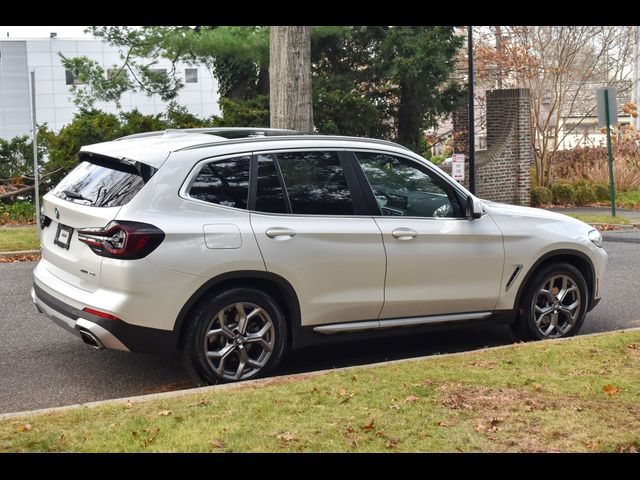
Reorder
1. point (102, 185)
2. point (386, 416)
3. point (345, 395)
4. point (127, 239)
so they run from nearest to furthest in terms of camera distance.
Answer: point (386, 416) < point (345, 395) < point (127, 239) < point (102, 185)

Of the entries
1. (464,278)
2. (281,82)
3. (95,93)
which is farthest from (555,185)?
(464,278)

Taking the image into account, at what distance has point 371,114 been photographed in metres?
23.7

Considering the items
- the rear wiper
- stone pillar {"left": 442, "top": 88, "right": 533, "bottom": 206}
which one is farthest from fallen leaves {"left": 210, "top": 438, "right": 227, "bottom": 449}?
stone pillar {"left": 442, "top": 88, "right": 533, "bottom": 206}

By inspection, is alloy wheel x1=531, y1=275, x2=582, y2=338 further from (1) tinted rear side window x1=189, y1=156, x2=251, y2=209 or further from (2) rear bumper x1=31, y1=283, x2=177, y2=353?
(2) rear bumper x1=31, y1=283, x2=177, y2=353

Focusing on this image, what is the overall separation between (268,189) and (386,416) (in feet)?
6.86

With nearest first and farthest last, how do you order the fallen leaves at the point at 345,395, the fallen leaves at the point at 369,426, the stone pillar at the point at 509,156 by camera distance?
the fallen leaves at the point at 369,426 → the fallen leaves at the point at 345,395 → the stone pillar at the point at 509,156

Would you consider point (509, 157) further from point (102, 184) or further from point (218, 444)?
point (218, 444)

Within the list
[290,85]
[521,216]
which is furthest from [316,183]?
[290,85]

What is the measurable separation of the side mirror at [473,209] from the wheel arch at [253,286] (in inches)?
67.4

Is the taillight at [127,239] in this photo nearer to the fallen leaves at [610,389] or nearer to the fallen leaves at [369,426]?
the fallen leaves at [369,426]

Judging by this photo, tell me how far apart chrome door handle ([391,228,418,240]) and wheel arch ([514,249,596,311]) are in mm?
1211

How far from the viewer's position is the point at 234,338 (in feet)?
19.8

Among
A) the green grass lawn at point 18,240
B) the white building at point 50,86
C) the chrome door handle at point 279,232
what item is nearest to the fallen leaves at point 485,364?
the chrome door handle at point 279,232

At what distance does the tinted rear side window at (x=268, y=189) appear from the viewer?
628 cm
